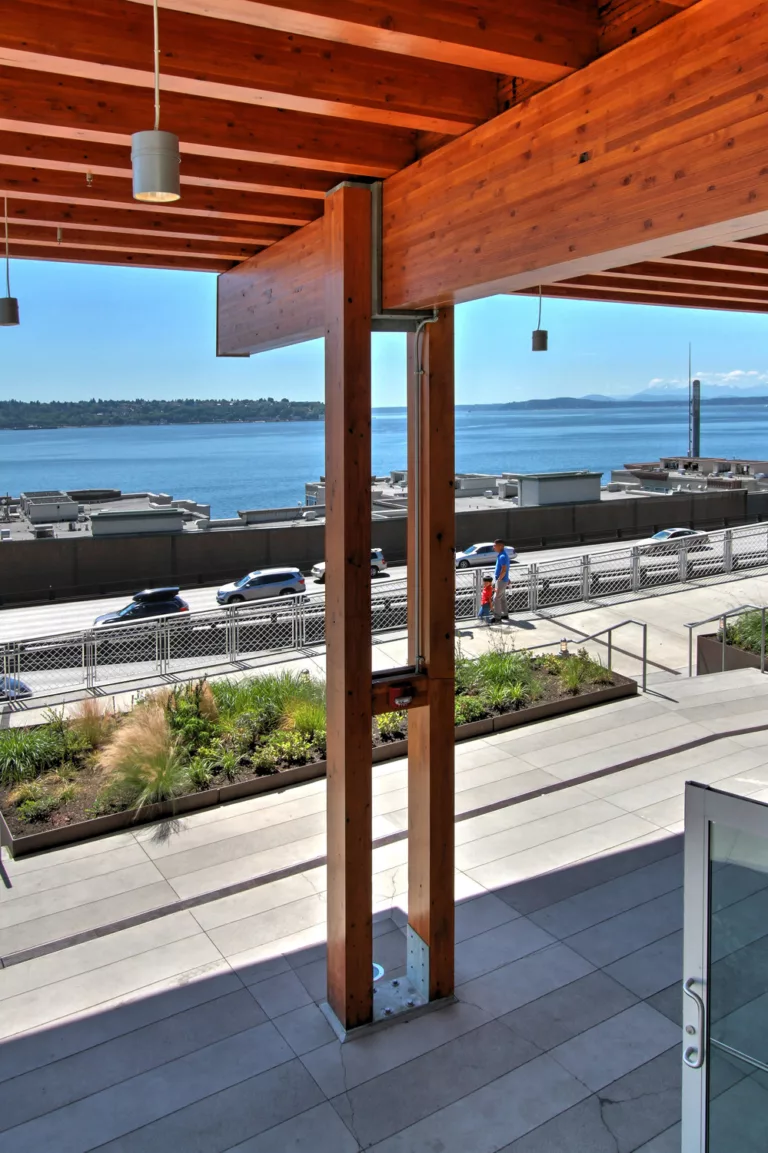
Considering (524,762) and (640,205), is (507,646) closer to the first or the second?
(524,762)

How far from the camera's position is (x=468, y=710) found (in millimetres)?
8047

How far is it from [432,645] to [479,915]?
1920 millimetres

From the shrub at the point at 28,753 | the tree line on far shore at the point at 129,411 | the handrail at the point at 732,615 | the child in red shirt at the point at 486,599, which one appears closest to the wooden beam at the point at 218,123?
the shrub at the point at 28,753

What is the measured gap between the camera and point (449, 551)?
4176 millimetres

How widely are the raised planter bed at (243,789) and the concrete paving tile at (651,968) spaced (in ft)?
9.90

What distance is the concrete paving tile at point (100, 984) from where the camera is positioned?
4266 mm

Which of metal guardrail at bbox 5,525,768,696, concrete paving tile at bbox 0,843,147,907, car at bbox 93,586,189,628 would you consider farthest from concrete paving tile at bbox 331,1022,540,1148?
car at bbox 93,586,189,628

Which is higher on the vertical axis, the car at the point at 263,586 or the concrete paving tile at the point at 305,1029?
the concrete paving tile at the point at 305,1029

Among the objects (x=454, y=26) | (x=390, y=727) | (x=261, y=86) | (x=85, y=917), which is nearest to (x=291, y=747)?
(x=390, y=727)

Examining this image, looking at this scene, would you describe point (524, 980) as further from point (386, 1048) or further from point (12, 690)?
point (12, 690)

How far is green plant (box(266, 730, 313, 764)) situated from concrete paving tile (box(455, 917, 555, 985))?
2.61m

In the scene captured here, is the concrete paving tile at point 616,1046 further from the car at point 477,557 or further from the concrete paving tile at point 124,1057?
the car at point 477,557

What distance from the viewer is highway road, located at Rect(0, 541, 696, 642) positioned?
2411 centimetres

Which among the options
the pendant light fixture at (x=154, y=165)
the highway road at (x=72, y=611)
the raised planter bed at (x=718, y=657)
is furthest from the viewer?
the highway road at (x=72, y=611)
